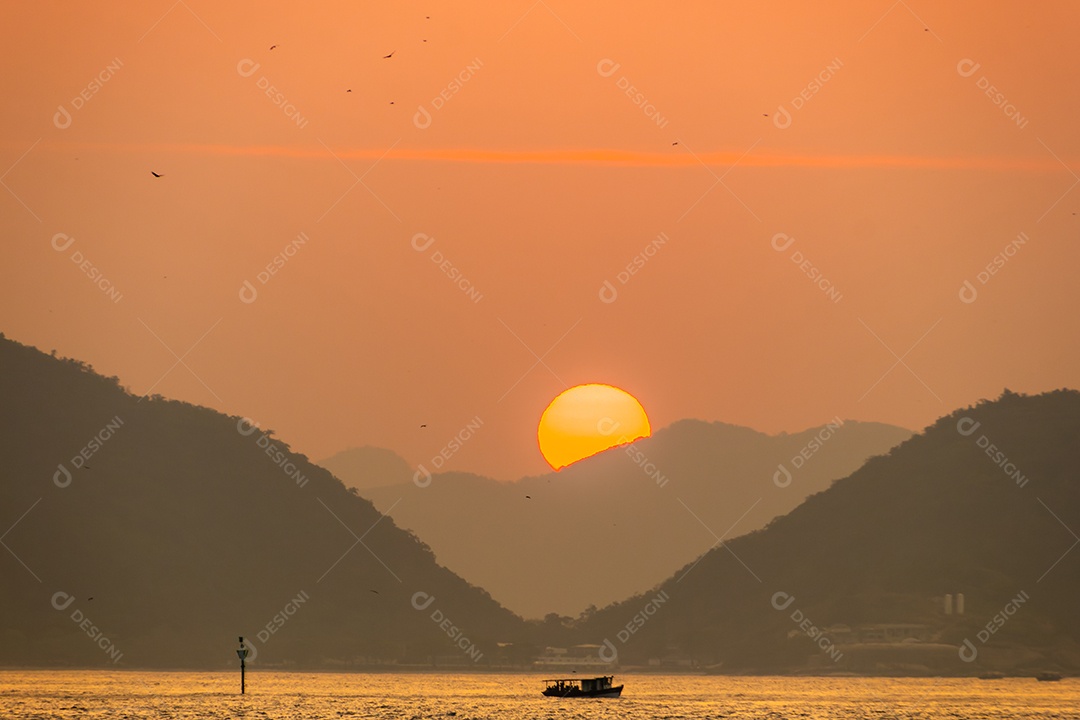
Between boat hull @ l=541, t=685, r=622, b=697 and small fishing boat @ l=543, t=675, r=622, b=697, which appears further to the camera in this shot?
small fishing boat @ l=543, t=675, r=622, b=697

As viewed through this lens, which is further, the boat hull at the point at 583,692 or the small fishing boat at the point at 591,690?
the small fishing boat at the point at 591,690

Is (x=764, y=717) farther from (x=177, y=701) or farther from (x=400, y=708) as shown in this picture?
(x=177, y=701)

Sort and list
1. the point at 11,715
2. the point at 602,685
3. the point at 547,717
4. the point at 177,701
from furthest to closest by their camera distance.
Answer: the point at 602,685 → the point at 177,701 → the point at 547,717 → the point at 11,715

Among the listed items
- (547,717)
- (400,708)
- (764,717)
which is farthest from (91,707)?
(764,717)

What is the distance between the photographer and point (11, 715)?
133000 mm

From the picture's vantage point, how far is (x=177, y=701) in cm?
18088

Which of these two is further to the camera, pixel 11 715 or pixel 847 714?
pixel 847 714

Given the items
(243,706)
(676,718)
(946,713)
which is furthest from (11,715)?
(946,713)

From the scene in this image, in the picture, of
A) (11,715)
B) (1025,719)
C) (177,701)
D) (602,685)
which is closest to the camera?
(11,715)

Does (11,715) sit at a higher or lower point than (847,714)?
higher

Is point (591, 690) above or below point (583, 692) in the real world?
above

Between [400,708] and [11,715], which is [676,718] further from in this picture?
[11,715]

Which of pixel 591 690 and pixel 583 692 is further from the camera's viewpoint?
pixel 591 690

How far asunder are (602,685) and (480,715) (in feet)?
153
